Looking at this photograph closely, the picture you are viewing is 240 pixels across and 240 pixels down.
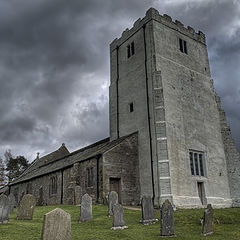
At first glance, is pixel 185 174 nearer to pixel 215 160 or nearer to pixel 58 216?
pixel 215 160

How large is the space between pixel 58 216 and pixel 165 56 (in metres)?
20.6

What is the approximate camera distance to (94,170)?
2223 centimetres

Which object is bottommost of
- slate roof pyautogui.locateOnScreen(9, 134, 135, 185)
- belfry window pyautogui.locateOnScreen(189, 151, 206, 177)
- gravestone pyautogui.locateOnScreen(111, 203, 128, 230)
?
gravestone pyautogui.locateOnScreen(111, 203, 128, 230)

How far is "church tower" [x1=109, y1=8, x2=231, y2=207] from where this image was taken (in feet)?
69.6

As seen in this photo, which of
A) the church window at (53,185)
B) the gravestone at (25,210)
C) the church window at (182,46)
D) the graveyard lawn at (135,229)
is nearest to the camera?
the graveyard lawn at (135,229)

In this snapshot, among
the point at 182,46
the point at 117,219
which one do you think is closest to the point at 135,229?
the point at 117,219

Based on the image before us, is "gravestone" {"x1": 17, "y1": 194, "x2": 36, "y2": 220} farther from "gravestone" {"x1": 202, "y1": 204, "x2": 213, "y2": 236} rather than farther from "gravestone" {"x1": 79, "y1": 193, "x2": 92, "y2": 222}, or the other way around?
"gravestone" {"x1": 202, "y1": 204, "x2": 213, "y2": 236}

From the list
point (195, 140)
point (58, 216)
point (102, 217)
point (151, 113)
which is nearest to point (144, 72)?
point (151, 113)

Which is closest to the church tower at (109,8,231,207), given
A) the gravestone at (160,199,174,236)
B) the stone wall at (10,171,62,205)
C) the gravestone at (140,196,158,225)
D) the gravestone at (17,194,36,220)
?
the gravestone at (140,196,158,225)

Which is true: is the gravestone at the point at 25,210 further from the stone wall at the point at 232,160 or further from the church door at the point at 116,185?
the stone wall at the point at 232,160

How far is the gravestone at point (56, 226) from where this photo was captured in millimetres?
6547

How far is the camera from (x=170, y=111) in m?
22.6

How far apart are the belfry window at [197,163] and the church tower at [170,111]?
0.08 metres

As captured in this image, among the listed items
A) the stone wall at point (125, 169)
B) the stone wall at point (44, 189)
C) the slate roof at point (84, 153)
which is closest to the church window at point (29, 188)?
the stone wall at point (44, 189)
